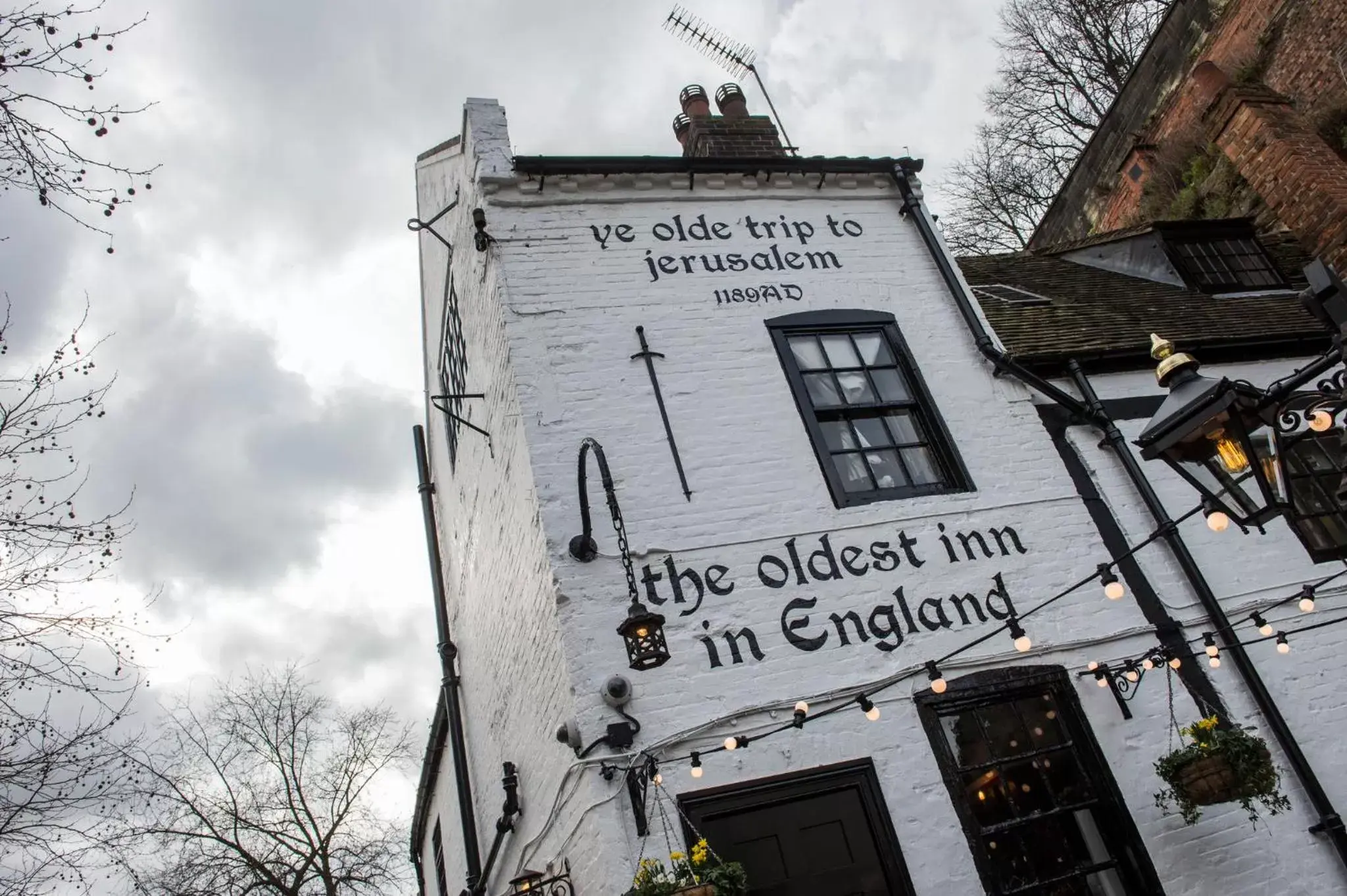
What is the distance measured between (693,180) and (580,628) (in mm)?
4720

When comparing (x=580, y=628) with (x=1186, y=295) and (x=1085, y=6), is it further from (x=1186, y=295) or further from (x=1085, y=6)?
(x=1085, y=6)

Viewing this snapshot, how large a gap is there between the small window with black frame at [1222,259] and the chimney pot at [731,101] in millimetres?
5667

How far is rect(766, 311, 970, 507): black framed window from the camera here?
693cm

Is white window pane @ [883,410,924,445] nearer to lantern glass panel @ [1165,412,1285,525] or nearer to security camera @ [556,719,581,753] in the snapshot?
lantern glass panel @ [1165,412,1285,525]

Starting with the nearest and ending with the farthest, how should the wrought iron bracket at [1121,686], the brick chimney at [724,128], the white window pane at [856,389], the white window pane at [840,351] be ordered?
the wrought iron bracket at [1121,686], the white window pane at [856,389], the white window pane at [840,351], the brick chimney at [724,128]

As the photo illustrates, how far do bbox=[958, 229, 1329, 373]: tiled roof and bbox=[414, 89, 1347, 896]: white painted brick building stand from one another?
0.65 ft

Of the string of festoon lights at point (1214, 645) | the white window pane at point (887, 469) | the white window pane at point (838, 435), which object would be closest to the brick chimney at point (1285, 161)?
the string of festoon lights at point (1214, 645)

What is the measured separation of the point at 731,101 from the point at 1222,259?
21.4ft

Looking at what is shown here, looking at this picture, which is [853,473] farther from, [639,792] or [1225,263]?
[1225,263]

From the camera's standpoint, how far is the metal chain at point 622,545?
5535mm

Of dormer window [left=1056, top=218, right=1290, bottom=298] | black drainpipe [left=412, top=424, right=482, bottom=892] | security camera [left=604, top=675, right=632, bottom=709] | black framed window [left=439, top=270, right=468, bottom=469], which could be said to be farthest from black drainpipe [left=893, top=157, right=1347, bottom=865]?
black drainpipe [left=412, top=424, right=482, bottom=892]

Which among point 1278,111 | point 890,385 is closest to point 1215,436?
point 890,385

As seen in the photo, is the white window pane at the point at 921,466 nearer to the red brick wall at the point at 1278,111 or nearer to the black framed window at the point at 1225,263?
the black framed window at the point at 1225,263

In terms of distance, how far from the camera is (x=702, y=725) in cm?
539
